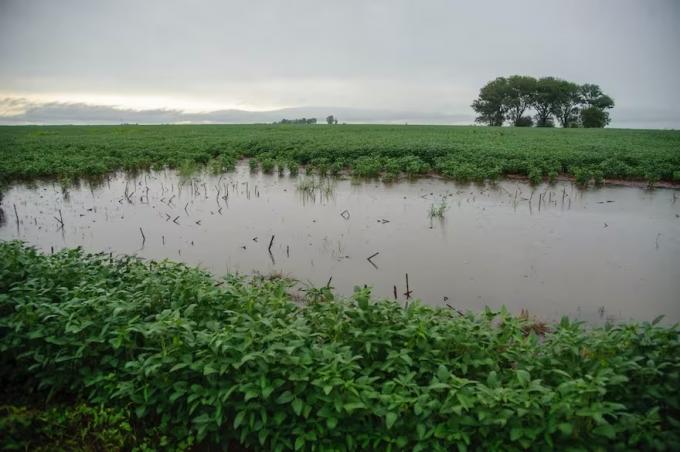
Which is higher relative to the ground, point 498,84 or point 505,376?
point 498,84

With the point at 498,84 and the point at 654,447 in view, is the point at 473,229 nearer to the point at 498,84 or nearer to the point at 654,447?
the point at 654,447

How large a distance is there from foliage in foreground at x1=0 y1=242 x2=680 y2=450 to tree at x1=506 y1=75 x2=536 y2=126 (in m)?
86.9

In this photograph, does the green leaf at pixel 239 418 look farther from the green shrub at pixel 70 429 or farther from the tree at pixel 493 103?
the tree at pixel 493 103

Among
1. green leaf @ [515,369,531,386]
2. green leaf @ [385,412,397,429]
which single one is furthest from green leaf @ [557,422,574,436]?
green leaf @ [385,412,397,429]

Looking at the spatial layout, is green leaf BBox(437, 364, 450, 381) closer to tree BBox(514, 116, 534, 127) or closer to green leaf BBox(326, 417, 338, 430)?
green leaf BBox(326, 417, 338, 430)

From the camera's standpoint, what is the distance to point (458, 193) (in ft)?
45.1

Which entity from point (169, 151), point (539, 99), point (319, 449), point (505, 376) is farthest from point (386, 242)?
point (539, 99)

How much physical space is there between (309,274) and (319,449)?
448cm

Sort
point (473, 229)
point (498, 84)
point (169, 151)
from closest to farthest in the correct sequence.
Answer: point (473, 229)
point (169, 151)
point (498, 84)

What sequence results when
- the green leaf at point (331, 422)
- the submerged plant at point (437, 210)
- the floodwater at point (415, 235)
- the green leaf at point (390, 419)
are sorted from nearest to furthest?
1. the green leaf at point (390, 419)
2. the green leaf at point (331, 422)
3. the floodwater at point (415, 235)
4. the submerged plant at point (437, 210)

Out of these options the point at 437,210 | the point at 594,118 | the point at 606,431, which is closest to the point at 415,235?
the point at 437,210

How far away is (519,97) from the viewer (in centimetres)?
8350

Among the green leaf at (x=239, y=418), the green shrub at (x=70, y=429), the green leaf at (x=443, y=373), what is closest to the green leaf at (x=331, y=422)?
the green leaf at (x=239, y=418)

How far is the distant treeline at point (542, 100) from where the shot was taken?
80312mm
